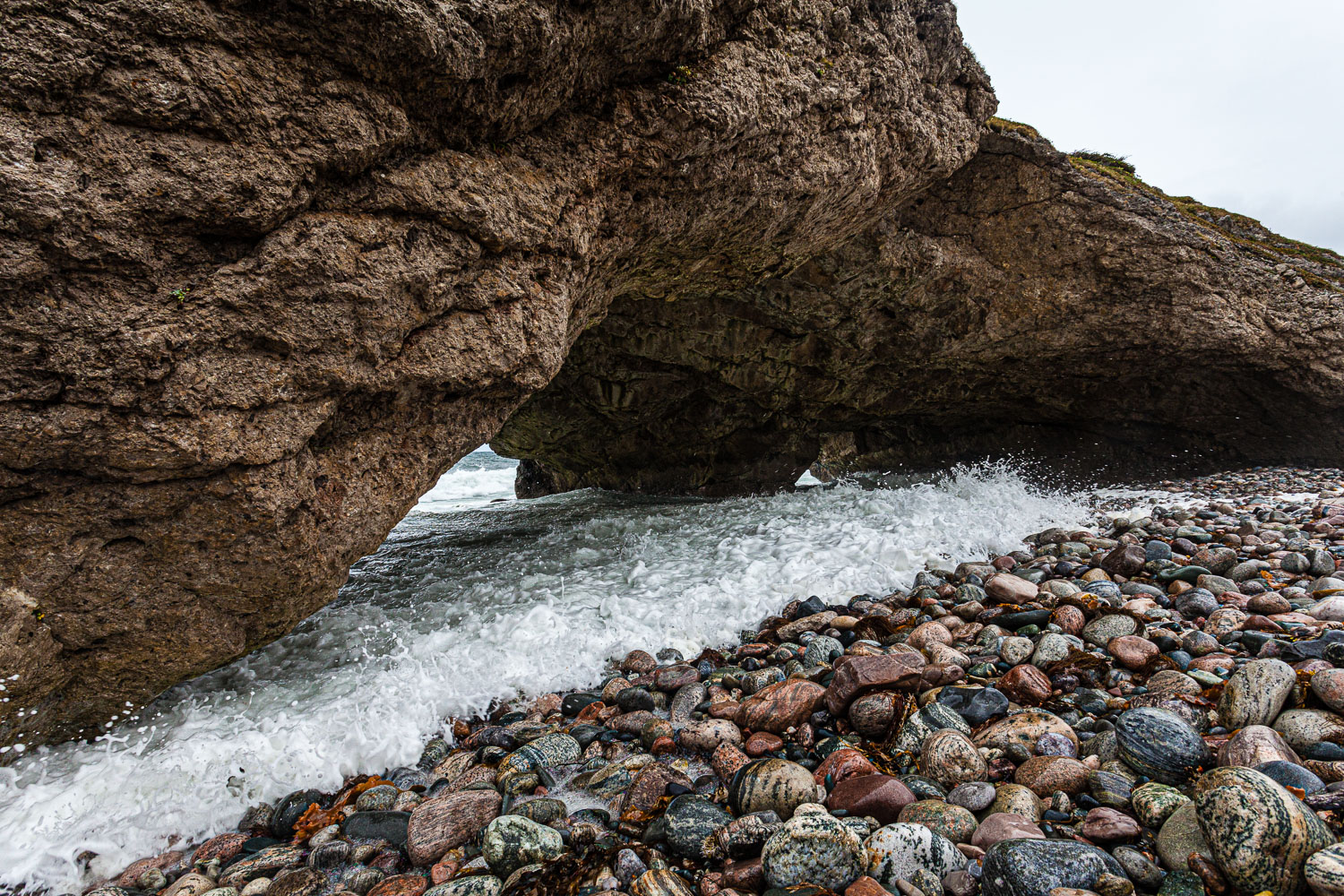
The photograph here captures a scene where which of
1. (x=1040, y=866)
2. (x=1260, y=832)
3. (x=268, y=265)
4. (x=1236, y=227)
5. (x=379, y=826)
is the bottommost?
(x=379, y=826)

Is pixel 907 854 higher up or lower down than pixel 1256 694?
lower down

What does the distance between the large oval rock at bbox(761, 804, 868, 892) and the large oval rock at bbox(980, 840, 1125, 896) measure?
0.44 m

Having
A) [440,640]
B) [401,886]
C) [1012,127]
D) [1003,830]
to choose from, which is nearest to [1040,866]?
[1003,830]

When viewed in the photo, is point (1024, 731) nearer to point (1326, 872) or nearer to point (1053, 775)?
point (1053, 775)

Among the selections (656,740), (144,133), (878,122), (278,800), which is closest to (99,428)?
(144,133)

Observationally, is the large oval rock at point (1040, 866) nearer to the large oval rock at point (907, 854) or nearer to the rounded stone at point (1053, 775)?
the large oval rock at point (907, 854)

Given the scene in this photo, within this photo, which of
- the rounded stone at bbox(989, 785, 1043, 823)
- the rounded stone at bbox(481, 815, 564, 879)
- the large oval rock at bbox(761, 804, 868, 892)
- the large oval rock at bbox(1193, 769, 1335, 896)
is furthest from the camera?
the rounded stone at bbox(481, 815, 564, 879)

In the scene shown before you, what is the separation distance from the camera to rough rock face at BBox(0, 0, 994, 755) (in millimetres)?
2760

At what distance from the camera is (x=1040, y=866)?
1.95 metres

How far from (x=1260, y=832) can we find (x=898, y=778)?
120 cm

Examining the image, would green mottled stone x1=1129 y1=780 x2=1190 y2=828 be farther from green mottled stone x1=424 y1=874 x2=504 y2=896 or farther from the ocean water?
the ocean water

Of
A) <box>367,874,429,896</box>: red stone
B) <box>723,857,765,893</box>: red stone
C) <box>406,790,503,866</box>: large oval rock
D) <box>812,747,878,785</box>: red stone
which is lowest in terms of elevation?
<box>367,874,429,896</box>: red stone

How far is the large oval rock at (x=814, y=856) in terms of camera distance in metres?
2.11

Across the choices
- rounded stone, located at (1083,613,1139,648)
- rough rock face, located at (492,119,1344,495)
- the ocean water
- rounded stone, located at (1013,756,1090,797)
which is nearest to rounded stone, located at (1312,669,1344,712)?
rounded stone, located at (1083,613,1139,648)
